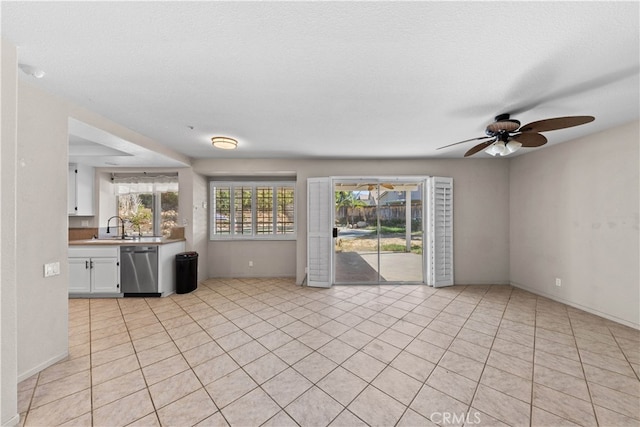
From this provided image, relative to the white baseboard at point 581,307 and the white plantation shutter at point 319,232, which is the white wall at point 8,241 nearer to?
the white plantation shutter at point 319,232

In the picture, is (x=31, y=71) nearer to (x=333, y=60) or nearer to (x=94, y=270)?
(x=333, y=60)

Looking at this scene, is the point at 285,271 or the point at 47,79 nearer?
the point at 47,79

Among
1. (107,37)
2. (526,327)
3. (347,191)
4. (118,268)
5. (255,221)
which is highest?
(107,37)

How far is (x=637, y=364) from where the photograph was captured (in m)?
2.07

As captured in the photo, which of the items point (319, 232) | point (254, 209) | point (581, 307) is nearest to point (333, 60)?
point (319, 232)

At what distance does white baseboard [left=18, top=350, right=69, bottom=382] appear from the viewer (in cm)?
186

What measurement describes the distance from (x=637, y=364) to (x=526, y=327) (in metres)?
0.79

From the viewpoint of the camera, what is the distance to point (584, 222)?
321cm

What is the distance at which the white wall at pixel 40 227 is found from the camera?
73.0 inches

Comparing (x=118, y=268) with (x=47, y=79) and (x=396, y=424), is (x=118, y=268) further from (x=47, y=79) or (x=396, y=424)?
(x=396, y=424)

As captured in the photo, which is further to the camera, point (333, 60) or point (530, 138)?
point (530, 138)

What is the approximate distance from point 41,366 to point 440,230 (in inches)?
209

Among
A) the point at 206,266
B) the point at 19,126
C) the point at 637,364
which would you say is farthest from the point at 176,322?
the point at 637,364

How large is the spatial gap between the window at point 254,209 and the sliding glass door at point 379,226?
3.67 ft
